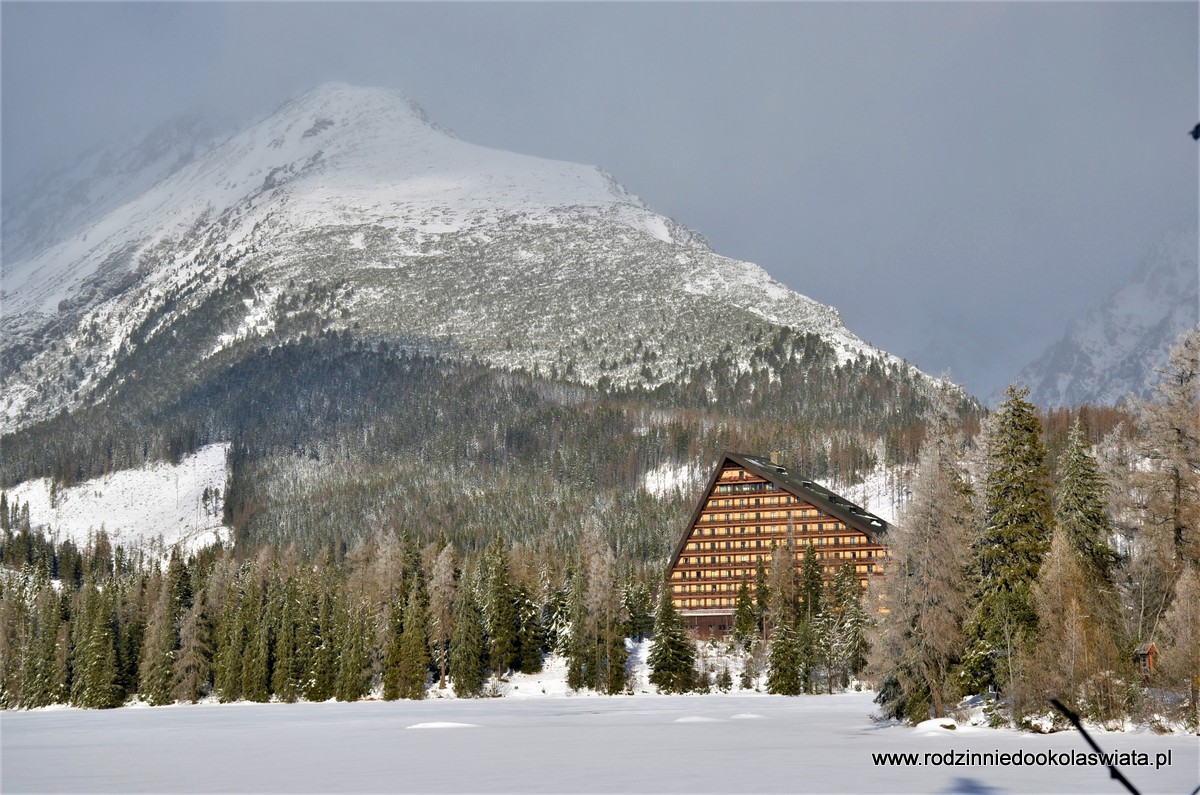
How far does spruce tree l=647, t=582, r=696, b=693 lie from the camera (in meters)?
110

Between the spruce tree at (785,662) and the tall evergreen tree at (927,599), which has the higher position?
the tall evergreen tree at (927,599)

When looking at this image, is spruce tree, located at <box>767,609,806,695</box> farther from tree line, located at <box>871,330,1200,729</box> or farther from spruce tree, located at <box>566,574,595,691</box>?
tree line, located at <box>871,330,1200,729</box>

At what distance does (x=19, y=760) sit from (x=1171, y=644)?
51.8 m

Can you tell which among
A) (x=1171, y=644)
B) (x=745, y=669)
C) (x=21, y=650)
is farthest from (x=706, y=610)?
(x=1171, y=644)

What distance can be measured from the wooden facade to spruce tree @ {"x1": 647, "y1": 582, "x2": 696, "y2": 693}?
49.2m

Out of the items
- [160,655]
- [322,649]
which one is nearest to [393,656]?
[322,649]

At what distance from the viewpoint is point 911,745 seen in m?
47.3

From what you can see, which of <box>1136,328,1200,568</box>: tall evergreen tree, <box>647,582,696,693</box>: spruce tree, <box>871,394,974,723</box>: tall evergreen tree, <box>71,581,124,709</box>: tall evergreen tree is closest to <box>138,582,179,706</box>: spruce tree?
<box>71,581,124,709</box>: tall evergreen tree

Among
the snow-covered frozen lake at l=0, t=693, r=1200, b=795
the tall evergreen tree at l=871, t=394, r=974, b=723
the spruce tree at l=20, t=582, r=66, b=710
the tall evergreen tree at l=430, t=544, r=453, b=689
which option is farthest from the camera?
the spruce tree at l=20, t=582, r=66, b=710

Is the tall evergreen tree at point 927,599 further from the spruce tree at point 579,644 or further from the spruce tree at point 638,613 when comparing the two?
the spruce tree at point 638,613

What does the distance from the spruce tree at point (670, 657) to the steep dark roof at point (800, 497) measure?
52598mm

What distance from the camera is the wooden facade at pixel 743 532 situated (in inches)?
6363

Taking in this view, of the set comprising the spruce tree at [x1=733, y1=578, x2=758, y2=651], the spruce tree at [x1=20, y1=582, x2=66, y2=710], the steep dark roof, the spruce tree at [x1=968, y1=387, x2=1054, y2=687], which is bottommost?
the spruce tree at [x1=20, y1=582, x2=66, y2=710]

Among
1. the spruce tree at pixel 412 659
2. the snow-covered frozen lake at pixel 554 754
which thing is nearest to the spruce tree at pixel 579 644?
the spruce tree at pixel 412 659
